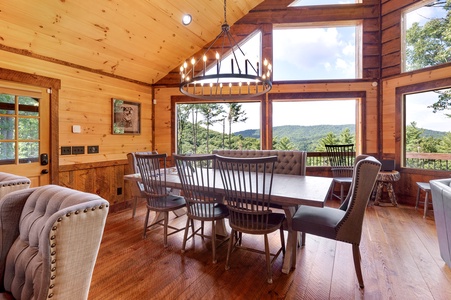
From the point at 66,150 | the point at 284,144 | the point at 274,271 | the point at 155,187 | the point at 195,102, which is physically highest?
the point at 195,102

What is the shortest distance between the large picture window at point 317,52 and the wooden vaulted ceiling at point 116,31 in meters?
1.09

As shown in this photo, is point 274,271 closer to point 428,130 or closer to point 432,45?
point 428,130

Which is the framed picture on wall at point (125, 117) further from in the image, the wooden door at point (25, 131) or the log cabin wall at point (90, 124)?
the wooden door at point (25, 131)

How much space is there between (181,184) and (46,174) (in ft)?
7.41

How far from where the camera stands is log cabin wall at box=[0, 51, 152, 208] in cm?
331

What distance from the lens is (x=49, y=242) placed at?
93cm

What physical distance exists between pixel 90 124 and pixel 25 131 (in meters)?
0.88

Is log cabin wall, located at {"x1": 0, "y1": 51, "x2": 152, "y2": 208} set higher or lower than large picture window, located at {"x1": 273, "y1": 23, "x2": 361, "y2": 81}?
lower

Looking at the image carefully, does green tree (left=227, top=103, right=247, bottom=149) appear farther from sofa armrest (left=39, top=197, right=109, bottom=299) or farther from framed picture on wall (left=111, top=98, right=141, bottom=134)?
sofa armrest (left=39, top=197, right=109, bottom=299)

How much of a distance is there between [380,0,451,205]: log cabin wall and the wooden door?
5.87m

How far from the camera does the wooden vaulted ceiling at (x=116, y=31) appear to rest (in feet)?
9.00

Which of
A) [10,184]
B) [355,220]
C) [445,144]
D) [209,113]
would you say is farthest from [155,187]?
[445,144]

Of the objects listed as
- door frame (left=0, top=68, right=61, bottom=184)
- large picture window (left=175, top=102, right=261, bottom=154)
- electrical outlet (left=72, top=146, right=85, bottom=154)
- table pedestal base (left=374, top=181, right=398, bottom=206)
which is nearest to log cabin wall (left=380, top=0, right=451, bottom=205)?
table pedestal base (left=374, top=181, right=398, bottom=206)

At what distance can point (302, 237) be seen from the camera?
8.75 ft
